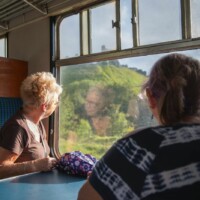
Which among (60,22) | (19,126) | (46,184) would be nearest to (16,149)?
(19,126)

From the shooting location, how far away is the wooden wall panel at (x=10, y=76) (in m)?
3.74

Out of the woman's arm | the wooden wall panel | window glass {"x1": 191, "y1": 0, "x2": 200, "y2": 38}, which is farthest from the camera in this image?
the wooden wall panel

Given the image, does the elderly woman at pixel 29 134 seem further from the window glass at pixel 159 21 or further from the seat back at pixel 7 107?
the seat back at pixel 7 107

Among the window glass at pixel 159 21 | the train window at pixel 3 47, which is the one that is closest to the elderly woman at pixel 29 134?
the window glass at pixel 159 21

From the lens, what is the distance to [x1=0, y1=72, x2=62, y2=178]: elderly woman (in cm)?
222

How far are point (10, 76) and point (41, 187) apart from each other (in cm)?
220

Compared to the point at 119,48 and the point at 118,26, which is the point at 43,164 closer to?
the point at 119,48

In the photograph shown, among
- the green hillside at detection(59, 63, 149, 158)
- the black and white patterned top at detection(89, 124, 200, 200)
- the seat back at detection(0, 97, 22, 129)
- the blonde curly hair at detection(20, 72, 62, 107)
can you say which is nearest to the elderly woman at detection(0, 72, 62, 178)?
the blonde curly hair at detection(20, 72, 62, 107)

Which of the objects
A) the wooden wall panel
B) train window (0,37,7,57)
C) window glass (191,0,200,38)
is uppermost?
train window (0,37,7,57)

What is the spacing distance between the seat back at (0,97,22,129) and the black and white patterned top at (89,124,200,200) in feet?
9.24

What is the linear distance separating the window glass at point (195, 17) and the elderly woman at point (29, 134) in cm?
122

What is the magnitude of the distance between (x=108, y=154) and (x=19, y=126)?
56.3 inches

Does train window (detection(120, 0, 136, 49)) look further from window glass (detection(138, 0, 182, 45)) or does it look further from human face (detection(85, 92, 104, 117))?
human face (detection(85, 92, 104, 117))

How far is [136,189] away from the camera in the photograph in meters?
0.88
